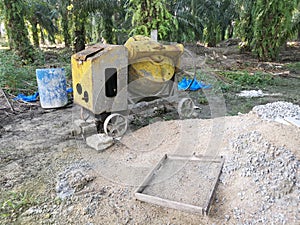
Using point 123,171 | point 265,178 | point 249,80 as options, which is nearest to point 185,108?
point 123,171

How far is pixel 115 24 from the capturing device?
1301cm

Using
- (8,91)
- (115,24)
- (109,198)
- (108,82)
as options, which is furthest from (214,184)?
(115,24)

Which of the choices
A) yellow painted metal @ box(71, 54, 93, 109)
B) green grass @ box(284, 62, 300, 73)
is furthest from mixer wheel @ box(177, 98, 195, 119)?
green grass @ box(284, 62, 300, 73)

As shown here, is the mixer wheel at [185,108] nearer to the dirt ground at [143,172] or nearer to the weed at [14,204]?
the dirt ground at [143,172]

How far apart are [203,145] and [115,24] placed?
442 inches

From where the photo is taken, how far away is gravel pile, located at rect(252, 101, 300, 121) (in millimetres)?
3215

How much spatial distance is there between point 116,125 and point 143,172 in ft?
3.30

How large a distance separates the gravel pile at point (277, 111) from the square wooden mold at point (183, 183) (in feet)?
3.19

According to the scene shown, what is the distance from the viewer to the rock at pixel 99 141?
3.46 metres

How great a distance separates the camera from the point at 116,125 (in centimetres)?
371

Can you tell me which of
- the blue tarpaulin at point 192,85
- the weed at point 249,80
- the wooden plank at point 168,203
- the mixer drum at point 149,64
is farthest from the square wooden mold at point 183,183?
the weed at point 249,80

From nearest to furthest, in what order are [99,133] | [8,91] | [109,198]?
[109,198]
[99,133]
[8,91]

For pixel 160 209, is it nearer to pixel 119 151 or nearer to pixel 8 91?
pixel 119 151

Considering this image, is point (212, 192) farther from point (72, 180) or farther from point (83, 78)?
point (83, 78)
